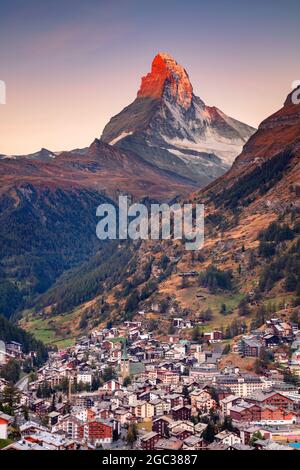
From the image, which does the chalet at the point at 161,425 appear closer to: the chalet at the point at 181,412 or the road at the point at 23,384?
the chalet at the point at 181,412

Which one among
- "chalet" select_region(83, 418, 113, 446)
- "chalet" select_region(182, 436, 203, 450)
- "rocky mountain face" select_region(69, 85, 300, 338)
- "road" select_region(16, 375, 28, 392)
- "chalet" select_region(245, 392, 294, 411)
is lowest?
"road" select_region(16, 375, 28, 392)

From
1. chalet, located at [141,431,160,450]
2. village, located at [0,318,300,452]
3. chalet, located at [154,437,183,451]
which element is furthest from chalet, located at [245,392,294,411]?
chalet, located at [154,437,183,451]

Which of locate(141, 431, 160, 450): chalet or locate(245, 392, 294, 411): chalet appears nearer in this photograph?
locate(141, 431, 160, 450): chalet

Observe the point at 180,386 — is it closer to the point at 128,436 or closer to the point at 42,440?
the point at 128,436

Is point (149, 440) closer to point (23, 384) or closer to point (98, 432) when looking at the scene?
point (98, 432)

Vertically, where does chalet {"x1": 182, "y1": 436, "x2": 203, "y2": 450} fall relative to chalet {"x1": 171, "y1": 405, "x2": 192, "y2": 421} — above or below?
above

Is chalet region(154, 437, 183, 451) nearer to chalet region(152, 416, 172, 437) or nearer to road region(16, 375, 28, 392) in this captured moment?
chalet region(152, 416, 172, 437)

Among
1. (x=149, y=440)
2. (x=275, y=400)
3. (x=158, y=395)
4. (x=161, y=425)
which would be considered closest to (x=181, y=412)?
(x=161, y=425)
